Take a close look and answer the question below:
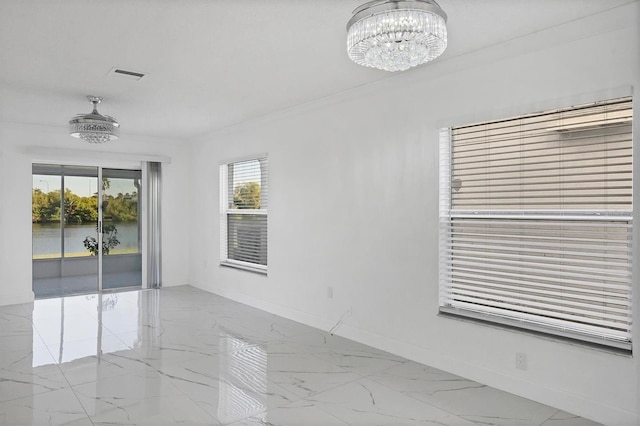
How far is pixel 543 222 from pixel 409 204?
112 cm

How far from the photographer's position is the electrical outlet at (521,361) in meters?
3.19

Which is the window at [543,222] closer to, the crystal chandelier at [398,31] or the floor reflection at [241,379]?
the crystal chandelier at [398,31]

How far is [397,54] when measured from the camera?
89.6 inches

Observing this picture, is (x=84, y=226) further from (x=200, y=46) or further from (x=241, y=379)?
(x=200, y=46)

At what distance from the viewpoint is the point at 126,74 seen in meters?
3.97

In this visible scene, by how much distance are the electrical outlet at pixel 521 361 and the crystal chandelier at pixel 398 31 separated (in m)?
2.16

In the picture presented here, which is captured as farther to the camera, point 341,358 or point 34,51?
point 341,358

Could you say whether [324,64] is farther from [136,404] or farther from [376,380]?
[136,404]

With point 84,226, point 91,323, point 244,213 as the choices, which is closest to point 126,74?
point 244,213

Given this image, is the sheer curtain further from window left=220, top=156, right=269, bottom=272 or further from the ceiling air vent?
the ceiling air vent

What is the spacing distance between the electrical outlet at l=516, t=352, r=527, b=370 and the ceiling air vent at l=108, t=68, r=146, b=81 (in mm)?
3737

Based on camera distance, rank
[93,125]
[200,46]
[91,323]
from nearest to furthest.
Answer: [200,46]
[93,125]
[91,323]

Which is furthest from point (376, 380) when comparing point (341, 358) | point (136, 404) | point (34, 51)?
point (34, 51)

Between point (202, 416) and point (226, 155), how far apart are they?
14.4 feet
